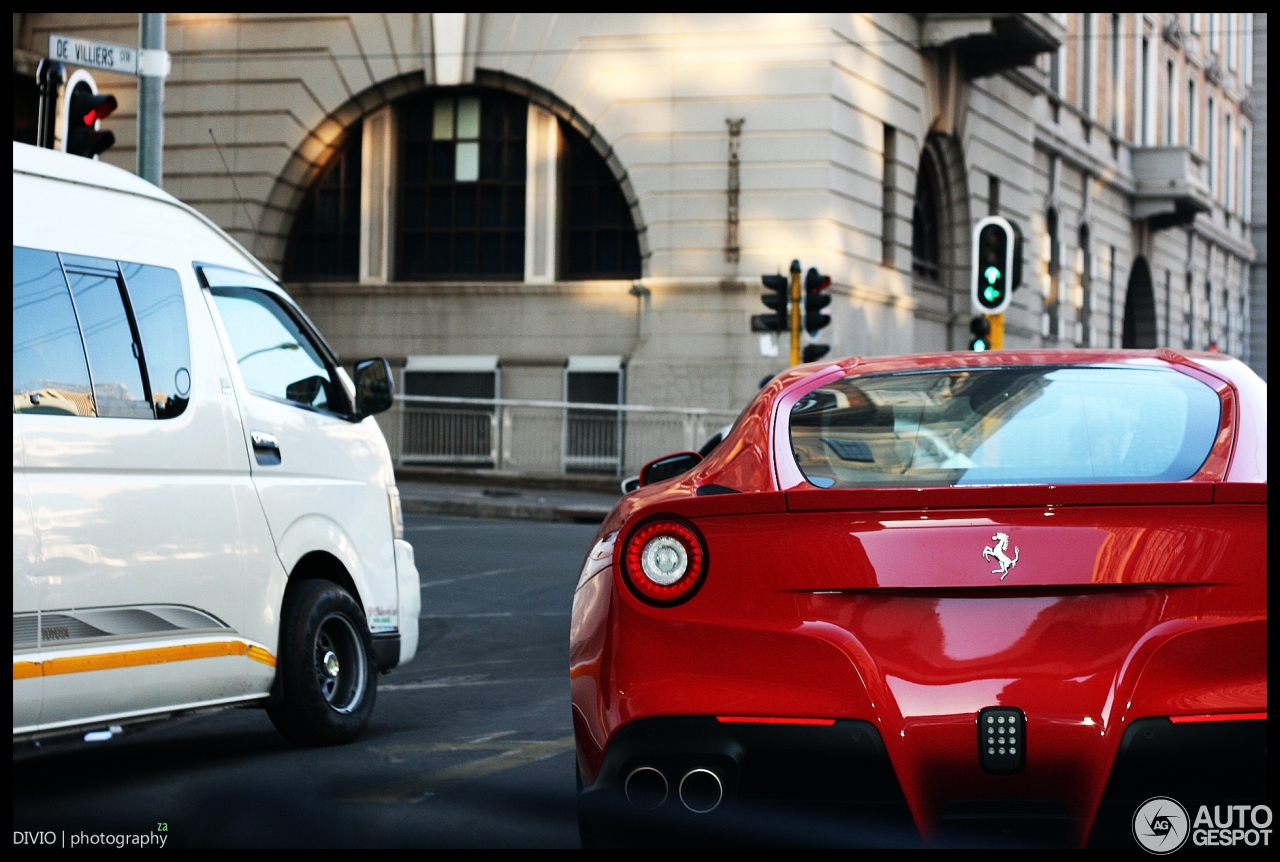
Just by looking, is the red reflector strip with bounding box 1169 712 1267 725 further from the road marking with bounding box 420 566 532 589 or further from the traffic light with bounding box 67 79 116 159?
the traffic light with bounding box 67 79 116 159

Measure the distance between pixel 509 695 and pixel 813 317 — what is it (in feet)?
40.7

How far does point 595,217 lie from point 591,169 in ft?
2.50

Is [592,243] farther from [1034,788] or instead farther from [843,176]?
[1034,788]

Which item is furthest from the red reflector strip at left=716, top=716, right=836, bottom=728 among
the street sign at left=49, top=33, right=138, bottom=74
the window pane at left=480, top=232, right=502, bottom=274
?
the window pane at left=480, top=232, right=502, bottom=274

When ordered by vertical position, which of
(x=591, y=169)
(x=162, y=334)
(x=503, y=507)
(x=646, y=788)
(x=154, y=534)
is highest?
(x=591, y=169)

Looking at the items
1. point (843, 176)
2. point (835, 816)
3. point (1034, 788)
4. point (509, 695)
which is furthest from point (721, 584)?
point (843, 176)

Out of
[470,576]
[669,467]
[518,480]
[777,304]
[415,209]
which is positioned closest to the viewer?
[669,467]

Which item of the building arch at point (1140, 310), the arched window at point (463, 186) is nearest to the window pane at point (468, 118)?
the arched window at point (463, 186)

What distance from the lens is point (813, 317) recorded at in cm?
1964

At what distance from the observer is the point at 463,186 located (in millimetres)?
27766

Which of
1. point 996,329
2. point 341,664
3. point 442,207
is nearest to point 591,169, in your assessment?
point 442,207

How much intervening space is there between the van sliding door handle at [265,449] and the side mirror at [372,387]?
2.25 ft

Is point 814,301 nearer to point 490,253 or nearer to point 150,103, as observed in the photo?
point 150,103

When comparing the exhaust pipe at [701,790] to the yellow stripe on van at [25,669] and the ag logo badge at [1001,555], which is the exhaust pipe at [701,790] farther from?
the yellow stripe on van at [25,669]
